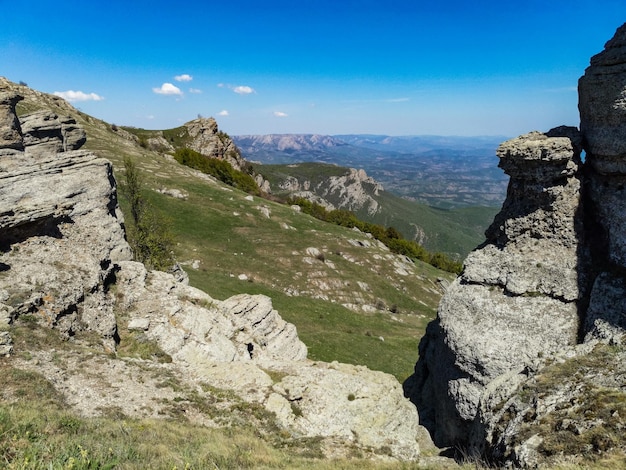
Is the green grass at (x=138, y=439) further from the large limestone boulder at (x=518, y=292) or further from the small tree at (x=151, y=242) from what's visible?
the small tree at (x=151, y=242)

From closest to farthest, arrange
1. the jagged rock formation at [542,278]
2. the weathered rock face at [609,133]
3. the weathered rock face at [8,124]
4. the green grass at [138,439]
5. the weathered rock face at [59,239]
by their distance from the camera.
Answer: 1. the green grass at [138,439]
2. the jagged rock formation at [542,278]
3. the weathered rock face at [609,133]
4. the weathered rock face at [59,239]
5. the weathered rock face at [8,124]

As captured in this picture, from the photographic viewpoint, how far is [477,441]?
1831cm

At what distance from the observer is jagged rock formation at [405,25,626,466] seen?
2003 cm

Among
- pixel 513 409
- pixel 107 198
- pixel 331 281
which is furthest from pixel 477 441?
pixel 331 281

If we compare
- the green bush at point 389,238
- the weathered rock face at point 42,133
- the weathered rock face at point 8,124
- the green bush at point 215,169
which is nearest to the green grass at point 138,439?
the weathered rock face at point 8,124

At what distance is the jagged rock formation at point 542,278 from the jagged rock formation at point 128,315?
15.1 ft

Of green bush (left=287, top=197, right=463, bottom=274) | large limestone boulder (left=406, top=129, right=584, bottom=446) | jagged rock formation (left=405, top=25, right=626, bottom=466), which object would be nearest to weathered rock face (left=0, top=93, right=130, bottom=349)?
large limestone boulder (left=406, top=129, right=584, bottom=446)

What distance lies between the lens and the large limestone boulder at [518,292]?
22.3 m

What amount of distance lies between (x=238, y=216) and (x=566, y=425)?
8233 cm

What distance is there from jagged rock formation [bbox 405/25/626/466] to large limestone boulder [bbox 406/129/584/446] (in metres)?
0.06

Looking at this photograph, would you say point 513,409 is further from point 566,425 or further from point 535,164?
point 535,164

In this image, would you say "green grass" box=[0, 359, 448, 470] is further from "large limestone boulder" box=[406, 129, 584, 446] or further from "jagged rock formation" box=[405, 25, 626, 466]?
"large limestone boulder" box=[406, 129, 584, 446]

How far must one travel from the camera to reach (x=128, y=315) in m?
28.0

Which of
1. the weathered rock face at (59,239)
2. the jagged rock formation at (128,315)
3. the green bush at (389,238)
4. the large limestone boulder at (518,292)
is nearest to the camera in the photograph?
the jagged rock formation at (128,315)
